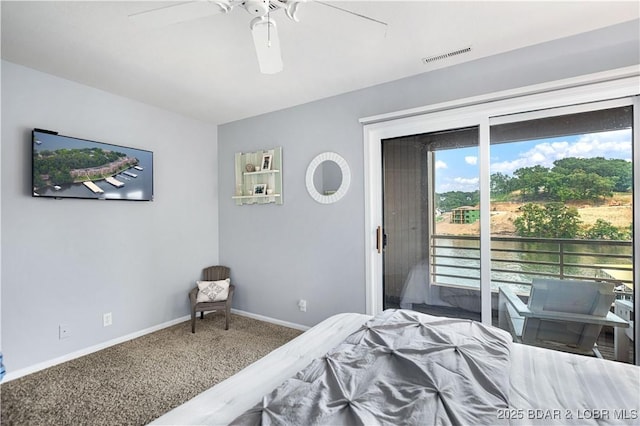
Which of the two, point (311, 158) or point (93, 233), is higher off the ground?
point (311, 158)

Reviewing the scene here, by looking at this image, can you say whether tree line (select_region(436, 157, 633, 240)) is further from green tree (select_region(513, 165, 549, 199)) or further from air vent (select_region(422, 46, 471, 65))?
air vent (select_region(422, 46, 471, 65))

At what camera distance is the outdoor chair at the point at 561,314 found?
211 cm

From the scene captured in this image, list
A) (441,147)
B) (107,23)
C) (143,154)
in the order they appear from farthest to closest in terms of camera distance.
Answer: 1. (143,154)
2. (441,147)
3. (107,23)

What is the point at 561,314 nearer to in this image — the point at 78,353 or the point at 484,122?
the point at 484,122

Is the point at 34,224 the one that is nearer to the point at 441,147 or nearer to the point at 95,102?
the point at 95,102

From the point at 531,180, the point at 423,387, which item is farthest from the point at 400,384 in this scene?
the point at 531,180

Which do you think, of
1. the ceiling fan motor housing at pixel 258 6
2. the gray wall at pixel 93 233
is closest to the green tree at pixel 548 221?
the ceiling fan motor housing at pixel 258 6

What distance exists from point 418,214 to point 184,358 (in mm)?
2506

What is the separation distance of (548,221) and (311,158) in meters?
2.20

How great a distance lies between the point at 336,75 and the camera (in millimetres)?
2629

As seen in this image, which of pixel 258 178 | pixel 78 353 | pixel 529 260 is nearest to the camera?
pixel 529 260

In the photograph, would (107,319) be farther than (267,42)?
Yes

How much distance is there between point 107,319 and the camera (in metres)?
2.90

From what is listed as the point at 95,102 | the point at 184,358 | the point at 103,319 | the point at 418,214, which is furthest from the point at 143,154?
the point at 418,214
